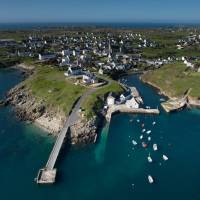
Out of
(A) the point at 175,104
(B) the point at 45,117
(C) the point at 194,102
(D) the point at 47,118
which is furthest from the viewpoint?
(C) the point at 194,102

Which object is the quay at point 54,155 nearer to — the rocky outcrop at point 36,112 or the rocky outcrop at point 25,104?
the rocky outcrop at point 36,112

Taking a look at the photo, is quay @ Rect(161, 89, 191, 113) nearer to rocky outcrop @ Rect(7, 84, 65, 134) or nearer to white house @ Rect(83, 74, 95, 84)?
white house @ Rect(83, 74, 95, 84)

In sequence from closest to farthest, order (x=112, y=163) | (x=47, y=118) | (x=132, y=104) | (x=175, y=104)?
(x=112, y=163) < (x=47, y=118) < (x=132, y=104) < (x=175, y=104)

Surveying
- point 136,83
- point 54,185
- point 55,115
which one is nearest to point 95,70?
point 136,83

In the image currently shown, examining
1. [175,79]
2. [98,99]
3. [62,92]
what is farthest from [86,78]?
[175,79]

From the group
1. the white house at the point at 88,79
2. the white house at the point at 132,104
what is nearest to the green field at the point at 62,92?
the white house at the point at 88,79

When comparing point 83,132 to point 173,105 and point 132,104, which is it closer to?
point 132,104

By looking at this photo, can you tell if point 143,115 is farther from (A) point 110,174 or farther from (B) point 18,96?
(B) point 18,96
